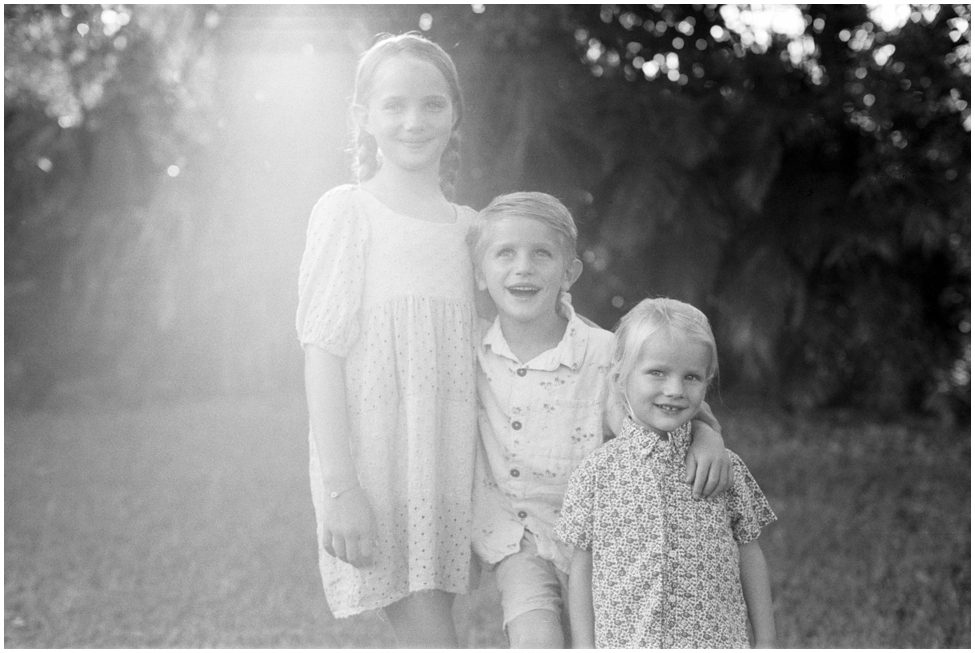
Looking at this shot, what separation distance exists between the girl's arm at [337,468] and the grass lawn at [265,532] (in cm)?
95

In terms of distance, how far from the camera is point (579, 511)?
1705 millimetres

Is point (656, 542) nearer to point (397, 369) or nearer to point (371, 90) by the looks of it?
point (397, 369)

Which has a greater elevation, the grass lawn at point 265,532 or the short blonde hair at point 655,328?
the short blonde hair at point 655,328

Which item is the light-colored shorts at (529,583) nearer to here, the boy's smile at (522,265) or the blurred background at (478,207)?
the boy's smile at (522,265)

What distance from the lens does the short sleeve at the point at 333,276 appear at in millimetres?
1794

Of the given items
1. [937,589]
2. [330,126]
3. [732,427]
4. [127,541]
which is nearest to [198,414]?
[127,541]

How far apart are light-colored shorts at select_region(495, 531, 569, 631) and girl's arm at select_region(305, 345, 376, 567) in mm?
252

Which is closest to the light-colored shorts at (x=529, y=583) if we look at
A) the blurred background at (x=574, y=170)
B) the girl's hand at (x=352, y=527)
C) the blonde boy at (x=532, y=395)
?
the blonde boy at (x=532, y=395)

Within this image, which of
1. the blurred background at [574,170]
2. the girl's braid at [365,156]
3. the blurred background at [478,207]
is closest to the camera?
the girl's braid at [365,156]

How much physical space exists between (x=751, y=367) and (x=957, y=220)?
1.43m

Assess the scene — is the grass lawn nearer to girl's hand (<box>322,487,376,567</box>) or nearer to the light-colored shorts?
the light-colored shorts

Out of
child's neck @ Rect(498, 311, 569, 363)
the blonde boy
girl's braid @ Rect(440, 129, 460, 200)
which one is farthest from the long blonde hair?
child's neck @ Rect(498, 311, 569, 363)

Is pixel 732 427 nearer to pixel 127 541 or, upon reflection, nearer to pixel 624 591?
pixel 127 541

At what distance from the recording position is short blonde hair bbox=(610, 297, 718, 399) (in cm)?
169
